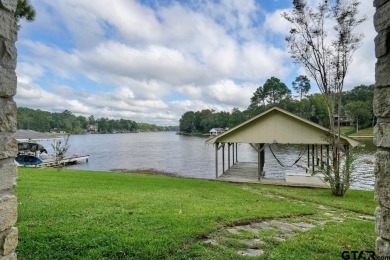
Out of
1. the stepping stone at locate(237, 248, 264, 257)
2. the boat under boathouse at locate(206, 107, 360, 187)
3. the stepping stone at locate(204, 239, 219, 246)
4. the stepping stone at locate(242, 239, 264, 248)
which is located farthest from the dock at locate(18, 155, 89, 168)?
the stepping stone at locate(237, 248, 264, 257)

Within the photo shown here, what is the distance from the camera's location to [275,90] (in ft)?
213

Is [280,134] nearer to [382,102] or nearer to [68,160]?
[382,102]

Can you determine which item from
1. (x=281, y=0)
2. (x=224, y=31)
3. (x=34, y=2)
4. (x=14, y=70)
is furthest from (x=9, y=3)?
(x=224, y=31)

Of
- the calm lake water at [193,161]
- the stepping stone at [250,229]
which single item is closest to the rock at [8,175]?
the stepping stone at [250,229]

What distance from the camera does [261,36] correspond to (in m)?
15.1

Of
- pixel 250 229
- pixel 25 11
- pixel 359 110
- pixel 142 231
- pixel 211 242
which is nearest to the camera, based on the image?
pixel 211 242

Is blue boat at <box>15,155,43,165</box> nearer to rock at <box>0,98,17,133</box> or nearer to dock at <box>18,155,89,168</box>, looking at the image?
dock at <box>18,155,89,168</box>

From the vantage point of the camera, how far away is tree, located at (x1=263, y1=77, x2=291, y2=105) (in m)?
64.4

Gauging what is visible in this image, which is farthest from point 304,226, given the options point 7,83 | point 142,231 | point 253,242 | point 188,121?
point 188,121

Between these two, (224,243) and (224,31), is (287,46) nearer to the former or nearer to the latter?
(224,31)

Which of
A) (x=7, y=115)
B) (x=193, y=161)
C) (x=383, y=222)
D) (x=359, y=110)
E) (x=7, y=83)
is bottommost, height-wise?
(x=193, y=161)

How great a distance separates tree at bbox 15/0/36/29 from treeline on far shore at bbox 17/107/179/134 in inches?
544

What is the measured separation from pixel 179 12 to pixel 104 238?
37.3 feet

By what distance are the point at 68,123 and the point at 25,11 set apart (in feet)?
263
